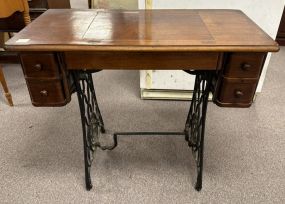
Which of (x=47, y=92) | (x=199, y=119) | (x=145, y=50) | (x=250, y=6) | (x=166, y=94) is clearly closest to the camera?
(x=145, y=50)

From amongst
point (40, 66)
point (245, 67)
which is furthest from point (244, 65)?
point (40, 66)

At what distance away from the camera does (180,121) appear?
1880 mm

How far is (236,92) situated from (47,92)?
2.55ft

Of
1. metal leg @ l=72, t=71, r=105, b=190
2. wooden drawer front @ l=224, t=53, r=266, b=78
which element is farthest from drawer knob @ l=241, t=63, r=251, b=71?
metal leg @ l=72, t=71, r=105, b=190

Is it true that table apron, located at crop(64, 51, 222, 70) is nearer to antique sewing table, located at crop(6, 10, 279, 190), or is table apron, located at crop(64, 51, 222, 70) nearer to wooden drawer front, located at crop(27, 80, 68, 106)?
antique sewing table, located at crop(6, 10, 279, 190)

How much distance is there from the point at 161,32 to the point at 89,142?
73 cm

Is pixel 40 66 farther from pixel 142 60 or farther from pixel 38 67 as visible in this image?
pixel 142 60

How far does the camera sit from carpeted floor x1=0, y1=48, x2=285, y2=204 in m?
1.36

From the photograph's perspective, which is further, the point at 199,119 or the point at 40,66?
the point at 199,119

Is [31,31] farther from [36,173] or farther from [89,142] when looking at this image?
[36,173]

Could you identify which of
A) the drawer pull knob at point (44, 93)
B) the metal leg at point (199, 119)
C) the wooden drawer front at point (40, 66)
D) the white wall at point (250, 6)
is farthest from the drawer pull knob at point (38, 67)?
the white wall at point (250, 6)

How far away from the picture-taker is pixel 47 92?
3.43ft

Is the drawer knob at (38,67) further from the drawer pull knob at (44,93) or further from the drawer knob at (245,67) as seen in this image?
the drawer knob at (245,67)

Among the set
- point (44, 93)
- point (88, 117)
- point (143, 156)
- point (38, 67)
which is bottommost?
point (143, 156)
